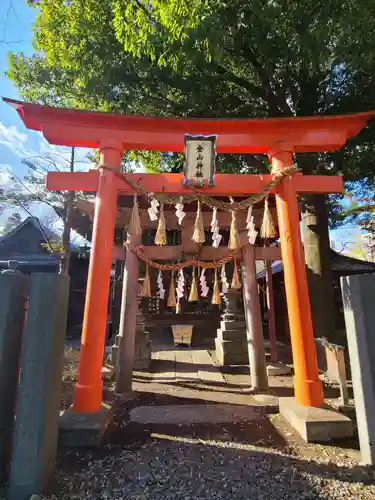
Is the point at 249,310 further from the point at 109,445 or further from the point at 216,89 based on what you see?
the point at 216,89

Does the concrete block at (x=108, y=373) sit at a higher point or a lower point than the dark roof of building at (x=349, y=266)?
lower

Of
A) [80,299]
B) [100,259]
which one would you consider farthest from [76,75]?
[80,299]

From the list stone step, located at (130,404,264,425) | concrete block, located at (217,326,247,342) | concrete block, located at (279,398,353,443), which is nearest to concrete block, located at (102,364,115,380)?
stone step, located at (130,404,264,425)

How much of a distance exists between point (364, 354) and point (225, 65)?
6365mm

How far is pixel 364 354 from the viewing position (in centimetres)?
292

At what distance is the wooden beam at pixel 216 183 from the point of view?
432 cm

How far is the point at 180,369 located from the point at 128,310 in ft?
8.43

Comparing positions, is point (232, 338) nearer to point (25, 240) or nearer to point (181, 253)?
point (181, 253)

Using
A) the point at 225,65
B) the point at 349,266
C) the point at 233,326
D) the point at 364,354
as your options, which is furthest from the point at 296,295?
the point at 349,266

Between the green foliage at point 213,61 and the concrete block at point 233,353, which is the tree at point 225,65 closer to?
the green foliage at point 213,61

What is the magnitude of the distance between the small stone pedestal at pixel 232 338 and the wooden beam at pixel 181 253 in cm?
278

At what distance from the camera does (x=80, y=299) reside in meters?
15.9

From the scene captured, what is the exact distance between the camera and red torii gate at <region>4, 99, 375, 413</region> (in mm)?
3912

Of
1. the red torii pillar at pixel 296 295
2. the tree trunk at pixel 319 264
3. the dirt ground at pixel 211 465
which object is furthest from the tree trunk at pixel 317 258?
the dirt ground at pixel 211 465
